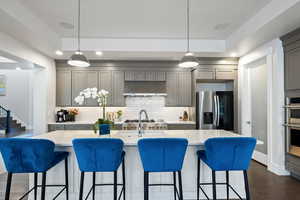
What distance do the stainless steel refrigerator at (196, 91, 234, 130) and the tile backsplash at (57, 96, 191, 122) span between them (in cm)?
68

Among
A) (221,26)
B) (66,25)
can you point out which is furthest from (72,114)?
(221,26)

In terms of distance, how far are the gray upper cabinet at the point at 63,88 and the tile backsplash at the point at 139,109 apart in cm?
51

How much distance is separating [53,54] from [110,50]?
1439 mm

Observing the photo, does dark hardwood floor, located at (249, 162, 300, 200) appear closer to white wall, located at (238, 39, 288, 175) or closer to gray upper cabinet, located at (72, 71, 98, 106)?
white wall, located at (238, 39, 288, 175)

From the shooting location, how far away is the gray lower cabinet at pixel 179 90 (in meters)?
5.07

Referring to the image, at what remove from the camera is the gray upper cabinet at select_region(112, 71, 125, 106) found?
500 cm

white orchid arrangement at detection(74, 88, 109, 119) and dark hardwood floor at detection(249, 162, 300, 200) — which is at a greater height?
white orchid arrangement at detection(74, 88, 109, 119)

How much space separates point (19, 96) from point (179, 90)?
7.38 meters

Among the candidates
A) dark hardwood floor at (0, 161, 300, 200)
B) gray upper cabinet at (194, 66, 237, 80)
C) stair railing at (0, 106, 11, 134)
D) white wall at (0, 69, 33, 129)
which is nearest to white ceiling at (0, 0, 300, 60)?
gray upper cabinet at (194, 66, 237, 80)

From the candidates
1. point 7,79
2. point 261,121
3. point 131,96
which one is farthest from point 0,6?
point 7,79

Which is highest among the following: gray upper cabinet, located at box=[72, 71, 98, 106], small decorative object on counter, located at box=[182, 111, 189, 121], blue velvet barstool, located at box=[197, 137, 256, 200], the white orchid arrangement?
gray upper cabinet, located at box=[72, 71, 98, 106]

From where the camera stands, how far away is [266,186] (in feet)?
9.83

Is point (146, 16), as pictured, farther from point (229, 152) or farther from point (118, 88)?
point (229, 152)

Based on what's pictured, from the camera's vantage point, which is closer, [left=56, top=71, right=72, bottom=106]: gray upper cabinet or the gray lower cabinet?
[left=56, top=71, right=72, bottom=106]: gray upper cabinet
